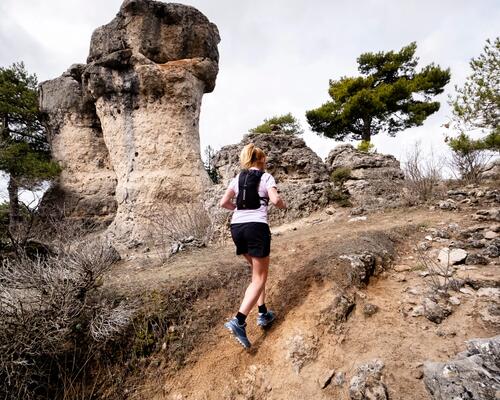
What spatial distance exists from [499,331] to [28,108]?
15.1 m

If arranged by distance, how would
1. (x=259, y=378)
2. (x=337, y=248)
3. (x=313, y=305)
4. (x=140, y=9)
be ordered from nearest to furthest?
1. (x=259, y=378)
2. (x=313, y=305)
3. (x=337, y=248)
4. (x=140, y=9)

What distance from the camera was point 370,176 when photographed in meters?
7.33

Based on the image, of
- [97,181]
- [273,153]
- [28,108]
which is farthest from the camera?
[28,108]

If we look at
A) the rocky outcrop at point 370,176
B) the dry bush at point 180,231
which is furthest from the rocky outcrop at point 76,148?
the rocky outcrop at point 370,176

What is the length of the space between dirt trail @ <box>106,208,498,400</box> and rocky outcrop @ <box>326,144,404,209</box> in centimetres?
323

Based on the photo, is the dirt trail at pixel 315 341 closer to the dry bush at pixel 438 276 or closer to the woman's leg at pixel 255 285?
the dry bush at pixel 438 276

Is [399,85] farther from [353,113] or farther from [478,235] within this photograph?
[478,235]

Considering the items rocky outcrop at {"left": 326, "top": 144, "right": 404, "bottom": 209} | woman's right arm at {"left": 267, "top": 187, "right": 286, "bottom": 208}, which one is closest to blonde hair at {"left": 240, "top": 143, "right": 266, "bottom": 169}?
woman's right arm at {"left": 267, "top": 187, "right": 286, "bottom": 208}

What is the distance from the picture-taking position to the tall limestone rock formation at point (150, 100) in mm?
9500

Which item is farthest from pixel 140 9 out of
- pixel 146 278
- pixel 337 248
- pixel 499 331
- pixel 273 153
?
pixel 499 331

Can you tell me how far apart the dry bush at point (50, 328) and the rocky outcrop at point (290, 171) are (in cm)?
424

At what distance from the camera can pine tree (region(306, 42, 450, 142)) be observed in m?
14.2

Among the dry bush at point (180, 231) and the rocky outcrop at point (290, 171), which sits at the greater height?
the rocky outcrop at point (290, 171)

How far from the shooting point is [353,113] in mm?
14867
